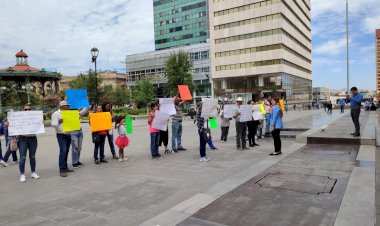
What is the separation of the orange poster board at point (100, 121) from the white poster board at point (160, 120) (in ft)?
4.62

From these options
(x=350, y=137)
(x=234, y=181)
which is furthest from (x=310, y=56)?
(x=234, y=181)

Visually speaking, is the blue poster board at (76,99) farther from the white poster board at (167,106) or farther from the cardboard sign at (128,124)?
the white poster board at (167,106)

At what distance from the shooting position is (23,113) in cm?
765

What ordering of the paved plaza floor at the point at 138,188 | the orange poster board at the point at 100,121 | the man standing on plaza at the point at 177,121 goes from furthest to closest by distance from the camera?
1. the man standing on plaza at the point at 177,121
2. the orange poster board at the point at 100,121
3. the paved plaza floor at the point at 138,188

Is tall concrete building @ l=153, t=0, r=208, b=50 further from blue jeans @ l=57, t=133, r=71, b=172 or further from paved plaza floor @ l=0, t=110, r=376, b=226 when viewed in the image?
blue jeans @ l=57, t=133, r=71, b=172

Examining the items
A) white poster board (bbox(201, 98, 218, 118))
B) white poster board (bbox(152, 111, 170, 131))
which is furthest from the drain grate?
white poster board (bbox(152, 111, 170, 131))

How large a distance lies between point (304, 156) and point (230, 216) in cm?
523

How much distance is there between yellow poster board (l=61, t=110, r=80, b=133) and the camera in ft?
26.7

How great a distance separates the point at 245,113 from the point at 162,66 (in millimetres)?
81131

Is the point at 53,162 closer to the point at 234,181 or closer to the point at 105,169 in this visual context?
the point at 105,169

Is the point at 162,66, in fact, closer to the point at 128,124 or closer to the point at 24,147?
the point at 128,124

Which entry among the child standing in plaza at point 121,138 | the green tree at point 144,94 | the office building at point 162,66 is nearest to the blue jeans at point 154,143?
the child standing in plaza at point 121,138

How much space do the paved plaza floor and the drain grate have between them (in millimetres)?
80

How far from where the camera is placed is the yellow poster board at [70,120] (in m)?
8.13
